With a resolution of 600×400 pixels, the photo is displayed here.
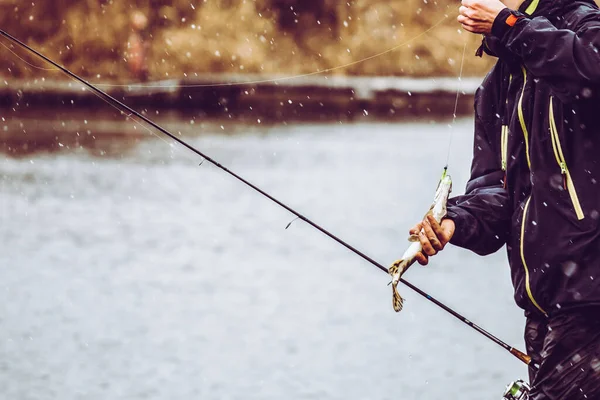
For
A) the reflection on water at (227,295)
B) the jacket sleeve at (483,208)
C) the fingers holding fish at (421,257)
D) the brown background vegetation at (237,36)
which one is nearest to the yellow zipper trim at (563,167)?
the jacket sleeve at (483,208)

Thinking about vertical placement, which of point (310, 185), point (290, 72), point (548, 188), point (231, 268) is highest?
point (290, 72)

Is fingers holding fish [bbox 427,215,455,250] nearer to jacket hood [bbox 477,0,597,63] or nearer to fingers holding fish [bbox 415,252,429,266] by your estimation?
fingers holding fish [bbox 415,252,429,266]

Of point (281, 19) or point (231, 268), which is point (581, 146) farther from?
point (281, 19)

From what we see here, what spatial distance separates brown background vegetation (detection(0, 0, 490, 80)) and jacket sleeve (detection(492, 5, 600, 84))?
28816 millimetres

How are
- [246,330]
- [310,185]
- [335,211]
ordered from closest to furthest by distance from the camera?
[246,330]
[335,211]
[310,185]

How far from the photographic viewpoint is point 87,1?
1486 inches

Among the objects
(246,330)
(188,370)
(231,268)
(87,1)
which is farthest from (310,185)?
(87,1)

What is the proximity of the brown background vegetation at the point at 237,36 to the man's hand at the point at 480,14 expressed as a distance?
94.1 feet

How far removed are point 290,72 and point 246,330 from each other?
35.6 metres

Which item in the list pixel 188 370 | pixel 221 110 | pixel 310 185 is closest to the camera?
pixel 188 370

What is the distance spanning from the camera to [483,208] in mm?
3010

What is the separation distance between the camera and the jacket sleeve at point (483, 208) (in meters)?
3.00

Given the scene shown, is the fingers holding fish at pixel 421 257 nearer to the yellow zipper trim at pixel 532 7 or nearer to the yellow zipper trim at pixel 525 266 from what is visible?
the yellow zipper trim at pixel 525 266

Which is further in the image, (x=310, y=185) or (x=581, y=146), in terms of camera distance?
(x=310, y=185)
